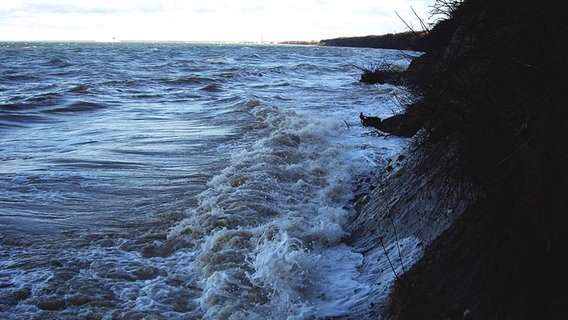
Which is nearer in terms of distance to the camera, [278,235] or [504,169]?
[504,169]

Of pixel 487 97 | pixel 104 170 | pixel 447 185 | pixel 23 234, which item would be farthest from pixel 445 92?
pixel 104 170

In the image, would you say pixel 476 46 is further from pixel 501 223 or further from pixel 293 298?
pixel 293 298

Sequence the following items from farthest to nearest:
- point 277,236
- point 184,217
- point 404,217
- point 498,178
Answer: point 184,217 < point 277,236 < point 404,217 < point 498,178

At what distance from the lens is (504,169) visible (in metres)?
2.75

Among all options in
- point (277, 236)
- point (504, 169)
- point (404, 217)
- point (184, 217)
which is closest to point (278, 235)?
point (277, 236)

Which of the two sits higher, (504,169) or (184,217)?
(504,169)

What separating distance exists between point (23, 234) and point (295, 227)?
2.95m

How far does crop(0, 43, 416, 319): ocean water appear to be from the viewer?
3781 millimetres

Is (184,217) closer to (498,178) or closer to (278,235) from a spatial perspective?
(278,235)

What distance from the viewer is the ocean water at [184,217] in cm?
378

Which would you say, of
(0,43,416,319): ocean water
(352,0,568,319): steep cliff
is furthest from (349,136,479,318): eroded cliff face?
(0,43,416,319): ocean water

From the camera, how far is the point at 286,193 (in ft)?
20.8

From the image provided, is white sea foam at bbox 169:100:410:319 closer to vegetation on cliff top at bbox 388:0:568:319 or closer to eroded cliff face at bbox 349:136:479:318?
eroded cliff face at bbox 349:136:479:318

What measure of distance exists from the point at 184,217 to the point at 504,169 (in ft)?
12.5
